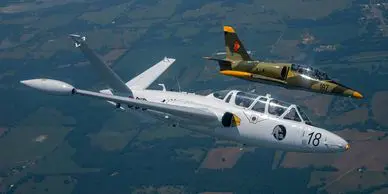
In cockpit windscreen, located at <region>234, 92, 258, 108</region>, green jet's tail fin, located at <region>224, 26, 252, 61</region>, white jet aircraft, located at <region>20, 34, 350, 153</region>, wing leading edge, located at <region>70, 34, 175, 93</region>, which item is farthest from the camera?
green jet's tail fin, located at <region>224, 26, 252, 61</region>

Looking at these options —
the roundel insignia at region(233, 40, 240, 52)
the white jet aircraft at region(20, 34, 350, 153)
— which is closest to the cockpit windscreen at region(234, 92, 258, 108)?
the white jet aircraft at region(20, 34, 350, 153)

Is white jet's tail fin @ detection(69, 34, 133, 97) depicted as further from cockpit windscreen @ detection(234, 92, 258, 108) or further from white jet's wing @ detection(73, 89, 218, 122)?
cockpit windscreen @ detection(234, 92, 258, 108)

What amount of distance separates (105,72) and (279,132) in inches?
735

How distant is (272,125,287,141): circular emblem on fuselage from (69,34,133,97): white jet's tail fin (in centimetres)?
1733

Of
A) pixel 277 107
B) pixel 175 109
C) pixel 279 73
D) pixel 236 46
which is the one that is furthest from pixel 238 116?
pixel 236 46

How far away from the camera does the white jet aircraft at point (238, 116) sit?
3678 cm

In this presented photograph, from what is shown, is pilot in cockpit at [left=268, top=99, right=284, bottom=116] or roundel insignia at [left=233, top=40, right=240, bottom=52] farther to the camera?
roundel insignia at [left=233, top=40, right=240, bottom=52]

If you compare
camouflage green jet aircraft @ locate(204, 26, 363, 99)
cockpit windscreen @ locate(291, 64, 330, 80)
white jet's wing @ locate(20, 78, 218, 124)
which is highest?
white jet's wing @ locate(20, 78, 218, 124)

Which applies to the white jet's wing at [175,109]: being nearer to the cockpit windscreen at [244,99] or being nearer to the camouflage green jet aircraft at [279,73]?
the cockpit windscreen at [244,99]

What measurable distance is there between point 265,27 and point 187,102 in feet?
529

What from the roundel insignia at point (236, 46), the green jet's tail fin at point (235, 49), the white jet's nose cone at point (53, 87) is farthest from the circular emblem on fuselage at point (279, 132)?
the roundel insignia at point (236, 46)

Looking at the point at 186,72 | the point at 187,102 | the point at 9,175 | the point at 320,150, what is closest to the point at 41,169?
the point at 9,175

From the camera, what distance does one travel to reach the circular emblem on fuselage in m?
37.7

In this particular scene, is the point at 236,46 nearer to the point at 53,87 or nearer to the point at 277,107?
the point at 277,107
